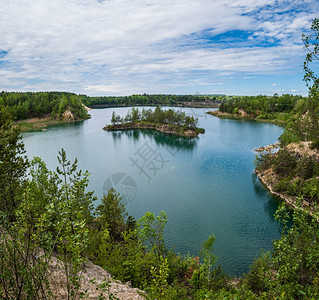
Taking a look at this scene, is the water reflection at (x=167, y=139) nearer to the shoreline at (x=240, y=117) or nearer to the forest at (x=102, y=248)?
the forest at (x=102, y=248)

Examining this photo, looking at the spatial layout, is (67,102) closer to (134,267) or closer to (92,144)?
(92,144)

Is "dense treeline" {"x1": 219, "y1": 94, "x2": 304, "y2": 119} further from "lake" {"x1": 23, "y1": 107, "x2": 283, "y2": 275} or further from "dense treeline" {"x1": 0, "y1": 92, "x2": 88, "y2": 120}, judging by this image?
"dense treeline" {"x1": 0, "y1": 92, "x2": 88, "y2": 120}

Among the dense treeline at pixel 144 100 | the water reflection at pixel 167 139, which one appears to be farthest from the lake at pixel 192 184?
the dense treeline at pixel 144 100

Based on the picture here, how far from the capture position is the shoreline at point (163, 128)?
59.5 metres

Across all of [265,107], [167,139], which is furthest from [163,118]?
[265,107]

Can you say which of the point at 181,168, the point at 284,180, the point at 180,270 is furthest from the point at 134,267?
the point at 181,168

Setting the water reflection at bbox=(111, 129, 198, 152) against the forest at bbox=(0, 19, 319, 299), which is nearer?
the forest at bbox=(0, 19, 319, 299)

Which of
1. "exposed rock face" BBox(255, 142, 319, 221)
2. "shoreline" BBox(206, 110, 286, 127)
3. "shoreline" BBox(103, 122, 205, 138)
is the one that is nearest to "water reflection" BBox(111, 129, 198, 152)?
"shoreline" BBox(103, 122, 205, 138)

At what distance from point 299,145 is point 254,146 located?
64.0ft

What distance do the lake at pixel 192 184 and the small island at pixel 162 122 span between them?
20.7ft

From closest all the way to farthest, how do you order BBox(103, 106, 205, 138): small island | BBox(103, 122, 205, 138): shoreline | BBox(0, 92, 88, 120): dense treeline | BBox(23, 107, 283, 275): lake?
BBox(23, 107, 283, 275): lake
BBox(103, 122, 205, 138): shoreline
BBox(103, 106, 205, 138): small island
BBox(0, 92, 88, 120): dense treeline

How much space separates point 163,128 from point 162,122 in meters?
4.14

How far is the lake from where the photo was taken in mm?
17453

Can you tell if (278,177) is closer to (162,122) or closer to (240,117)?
(162,122)
